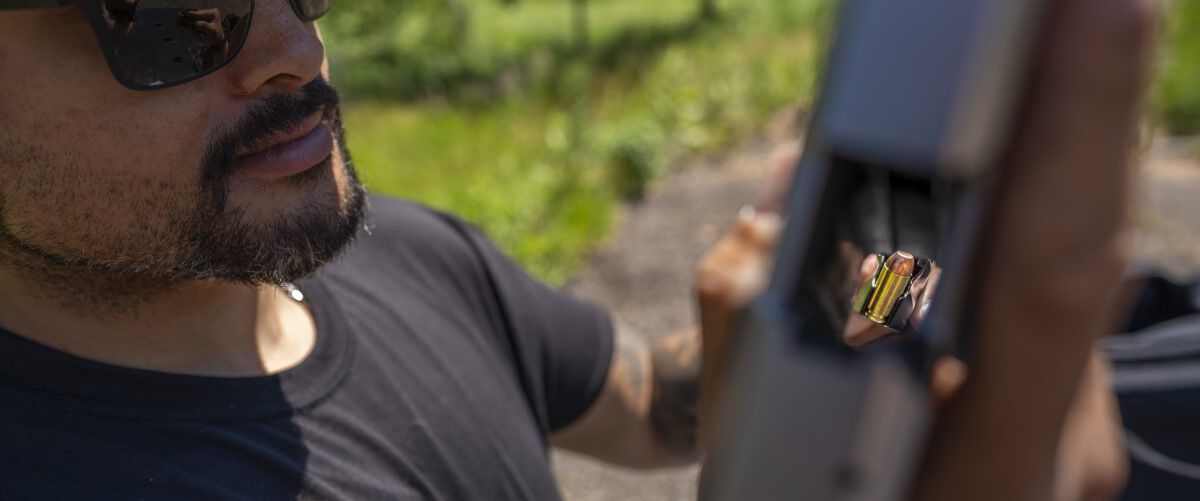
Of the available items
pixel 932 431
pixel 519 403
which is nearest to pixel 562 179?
pixel 519 403

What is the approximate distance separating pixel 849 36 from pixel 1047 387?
0.22 meters

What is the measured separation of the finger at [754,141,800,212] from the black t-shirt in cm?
96

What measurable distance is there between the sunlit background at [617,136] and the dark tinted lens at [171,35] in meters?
0.94

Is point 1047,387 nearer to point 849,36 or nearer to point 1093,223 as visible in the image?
point 1093,223

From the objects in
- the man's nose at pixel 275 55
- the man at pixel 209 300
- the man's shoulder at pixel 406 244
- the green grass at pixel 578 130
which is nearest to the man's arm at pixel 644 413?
the man at pixel 209 300

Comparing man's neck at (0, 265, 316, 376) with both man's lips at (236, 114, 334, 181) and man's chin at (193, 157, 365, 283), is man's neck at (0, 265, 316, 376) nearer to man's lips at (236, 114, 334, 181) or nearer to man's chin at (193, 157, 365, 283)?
man's chin at (193, 157, 365, 283)

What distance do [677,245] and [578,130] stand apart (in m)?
2.07

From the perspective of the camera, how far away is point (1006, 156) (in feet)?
1.38

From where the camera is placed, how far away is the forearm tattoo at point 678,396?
1.90m

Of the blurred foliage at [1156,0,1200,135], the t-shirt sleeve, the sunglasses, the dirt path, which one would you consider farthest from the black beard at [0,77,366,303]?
the blurred foliage at [1156,0,1200,135]

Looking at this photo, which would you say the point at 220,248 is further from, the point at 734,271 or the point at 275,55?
the point at 734,271

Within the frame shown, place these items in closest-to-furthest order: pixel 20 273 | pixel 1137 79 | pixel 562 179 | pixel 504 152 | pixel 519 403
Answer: pixel 1137 79 < pixel 20 273 < pixel 519 403 < pixel 562 179 < pixel 504 152

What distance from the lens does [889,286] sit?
0.54 m

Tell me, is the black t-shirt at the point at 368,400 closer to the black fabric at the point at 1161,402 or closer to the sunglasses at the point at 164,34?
the sunglasses at the point at 164,34
